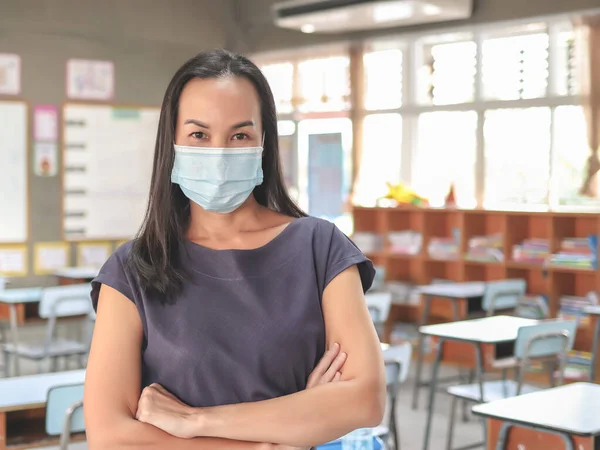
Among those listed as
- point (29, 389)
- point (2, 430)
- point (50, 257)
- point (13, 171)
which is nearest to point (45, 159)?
point (13, 171)

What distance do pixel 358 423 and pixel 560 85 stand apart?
7063mm

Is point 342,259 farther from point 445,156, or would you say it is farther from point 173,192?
point 445,156

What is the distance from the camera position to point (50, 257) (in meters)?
9.27

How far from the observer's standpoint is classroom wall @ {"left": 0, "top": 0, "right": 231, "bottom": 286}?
9094mm

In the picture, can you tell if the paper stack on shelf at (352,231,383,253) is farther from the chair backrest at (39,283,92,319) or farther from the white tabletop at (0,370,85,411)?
the white tabletop at (0,370,85,411)

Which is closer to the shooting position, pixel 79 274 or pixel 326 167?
pixel 79 274

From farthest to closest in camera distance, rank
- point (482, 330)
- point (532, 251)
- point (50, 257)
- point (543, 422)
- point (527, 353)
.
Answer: point (50, 257) → point (532, 251) → point (482, 330) → point (527, 353) → point (543, 422)

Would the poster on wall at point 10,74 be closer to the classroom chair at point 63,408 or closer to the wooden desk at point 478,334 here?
the wooden desk at point 478,334

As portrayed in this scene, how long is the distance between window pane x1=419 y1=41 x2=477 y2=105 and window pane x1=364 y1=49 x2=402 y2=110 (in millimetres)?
344

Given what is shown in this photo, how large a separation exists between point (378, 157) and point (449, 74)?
4.15 ft

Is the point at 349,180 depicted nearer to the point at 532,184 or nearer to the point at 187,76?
the point at 532,184

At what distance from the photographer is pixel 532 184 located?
8.36 m

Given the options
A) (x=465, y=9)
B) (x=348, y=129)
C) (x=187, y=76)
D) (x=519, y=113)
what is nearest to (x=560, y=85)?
(x=519, y=113)

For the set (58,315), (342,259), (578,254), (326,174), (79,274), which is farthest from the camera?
(326,174)
